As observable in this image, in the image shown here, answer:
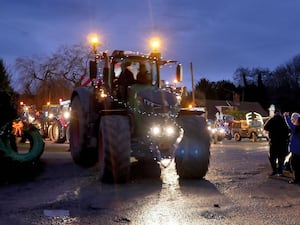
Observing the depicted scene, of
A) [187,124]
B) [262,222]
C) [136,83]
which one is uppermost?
[136,83]

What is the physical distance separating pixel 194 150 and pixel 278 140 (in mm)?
2343

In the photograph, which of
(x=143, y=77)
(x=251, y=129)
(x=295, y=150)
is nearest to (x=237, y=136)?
(x=251, y=129)

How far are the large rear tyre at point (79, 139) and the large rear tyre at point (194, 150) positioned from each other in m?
2.66

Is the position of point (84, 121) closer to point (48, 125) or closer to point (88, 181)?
point (88, 181)

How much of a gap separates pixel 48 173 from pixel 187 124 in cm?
364

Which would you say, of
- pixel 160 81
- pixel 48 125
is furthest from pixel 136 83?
pixel 48 125

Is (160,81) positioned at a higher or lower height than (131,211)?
higher

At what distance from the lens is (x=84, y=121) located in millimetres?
12125

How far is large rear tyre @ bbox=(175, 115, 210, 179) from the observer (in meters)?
10.7

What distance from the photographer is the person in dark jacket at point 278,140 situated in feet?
38.7

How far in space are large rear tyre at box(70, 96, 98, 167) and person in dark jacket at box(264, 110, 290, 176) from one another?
4.41 meters

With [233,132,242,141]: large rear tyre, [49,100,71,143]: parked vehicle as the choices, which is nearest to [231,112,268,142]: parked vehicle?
[233,132,242,141]: large rear tyre

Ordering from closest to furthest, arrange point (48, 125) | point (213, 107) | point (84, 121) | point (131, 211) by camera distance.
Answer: point (131, 211)
point (84, 121)
point (48, 125)
point (213, 107)

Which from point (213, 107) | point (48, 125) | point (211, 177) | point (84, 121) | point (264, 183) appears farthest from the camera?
point (213, 107)
